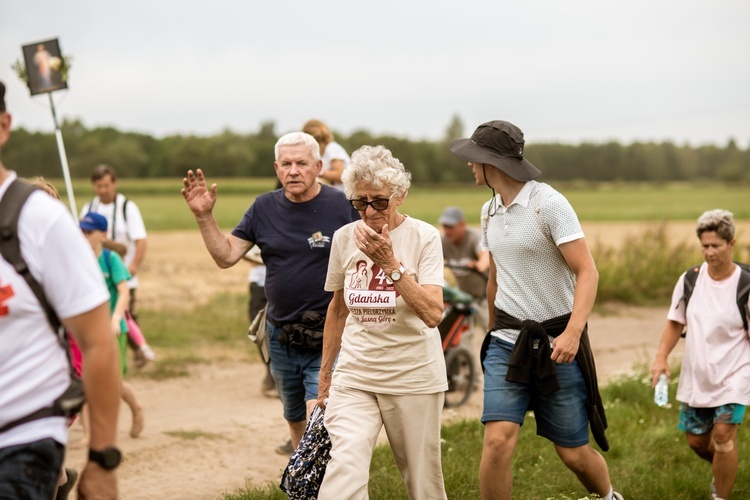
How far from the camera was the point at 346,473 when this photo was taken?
436cm

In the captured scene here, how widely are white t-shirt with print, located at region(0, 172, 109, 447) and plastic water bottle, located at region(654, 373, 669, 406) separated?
3.91 m

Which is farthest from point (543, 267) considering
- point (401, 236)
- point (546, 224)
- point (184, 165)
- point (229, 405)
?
point (184, 165)

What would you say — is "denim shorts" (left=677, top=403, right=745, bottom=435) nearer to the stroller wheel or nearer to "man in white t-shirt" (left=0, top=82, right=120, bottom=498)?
the stroller wheel

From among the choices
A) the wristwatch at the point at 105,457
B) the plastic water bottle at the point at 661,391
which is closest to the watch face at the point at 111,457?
the wristwatch at the point at 105,457

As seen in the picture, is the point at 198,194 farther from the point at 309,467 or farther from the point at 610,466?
the point at 610,466

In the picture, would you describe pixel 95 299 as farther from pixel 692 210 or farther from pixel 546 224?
pixel 692 210

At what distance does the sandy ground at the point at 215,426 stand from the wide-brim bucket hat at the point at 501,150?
2.58m

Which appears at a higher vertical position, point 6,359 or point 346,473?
point 6,359

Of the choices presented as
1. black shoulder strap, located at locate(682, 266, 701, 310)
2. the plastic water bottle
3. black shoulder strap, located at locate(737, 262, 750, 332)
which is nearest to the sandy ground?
the plastic water bottle

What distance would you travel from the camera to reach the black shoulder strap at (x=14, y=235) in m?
2.82

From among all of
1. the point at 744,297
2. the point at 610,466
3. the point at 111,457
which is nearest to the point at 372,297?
the point at 111,457

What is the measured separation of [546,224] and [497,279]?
1.52 feet

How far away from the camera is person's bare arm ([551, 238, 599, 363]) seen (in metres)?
4.73

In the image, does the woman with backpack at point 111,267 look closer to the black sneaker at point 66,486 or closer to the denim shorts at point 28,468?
the black sneaker at point 66,486
